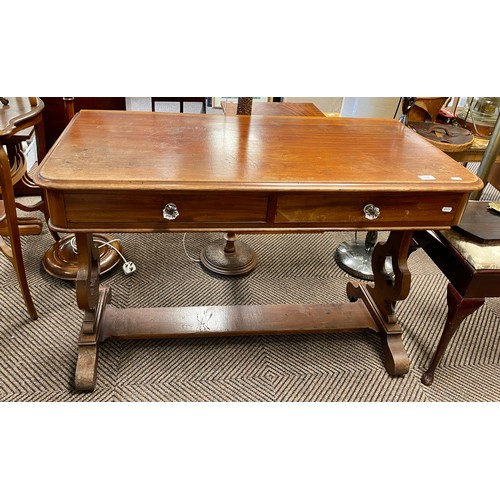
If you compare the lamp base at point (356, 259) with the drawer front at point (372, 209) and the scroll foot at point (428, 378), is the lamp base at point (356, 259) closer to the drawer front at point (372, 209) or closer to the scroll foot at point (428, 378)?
the scroll foot at point (428, 378)

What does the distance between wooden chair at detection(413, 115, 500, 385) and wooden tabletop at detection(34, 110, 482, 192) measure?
280mm

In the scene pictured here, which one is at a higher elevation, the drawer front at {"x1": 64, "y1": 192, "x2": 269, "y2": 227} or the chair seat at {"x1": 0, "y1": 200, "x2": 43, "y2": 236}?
the drawer front at {"x1": 64, "y1": 192, "x2": 269, "y2": 227}

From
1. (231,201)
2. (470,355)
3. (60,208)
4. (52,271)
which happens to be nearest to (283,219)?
(231,201)

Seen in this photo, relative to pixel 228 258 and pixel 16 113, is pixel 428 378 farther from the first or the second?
pixel 16 113

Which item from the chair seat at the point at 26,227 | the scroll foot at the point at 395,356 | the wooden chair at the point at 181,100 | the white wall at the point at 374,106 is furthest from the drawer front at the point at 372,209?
the white wall at the point at 374,106

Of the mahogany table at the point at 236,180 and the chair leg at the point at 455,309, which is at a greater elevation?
the mahogany table at the point at 236,180

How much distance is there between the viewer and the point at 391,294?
4.67ft

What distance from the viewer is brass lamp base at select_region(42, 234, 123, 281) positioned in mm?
1744

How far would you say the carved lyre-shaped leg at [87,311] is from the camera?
120cm

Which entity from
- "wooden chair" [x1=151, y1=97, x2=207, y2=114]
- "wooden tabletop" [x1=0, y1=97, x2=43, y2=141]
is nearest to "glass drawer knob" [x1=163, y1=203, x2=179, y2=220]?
"wooden tabletop" [x1=0, y1=97, x2=43, y2=141]

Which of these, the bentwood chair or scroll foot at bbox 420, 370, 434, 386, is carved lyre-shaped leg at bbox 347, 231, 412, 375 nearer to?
scroll foot at bbox 420, 370, 434, 386

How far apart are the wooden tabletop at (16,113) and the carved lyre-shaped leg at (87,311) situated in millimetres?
388

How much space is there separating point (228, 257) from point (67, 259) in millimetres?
711

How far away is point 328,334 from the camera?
161cm
